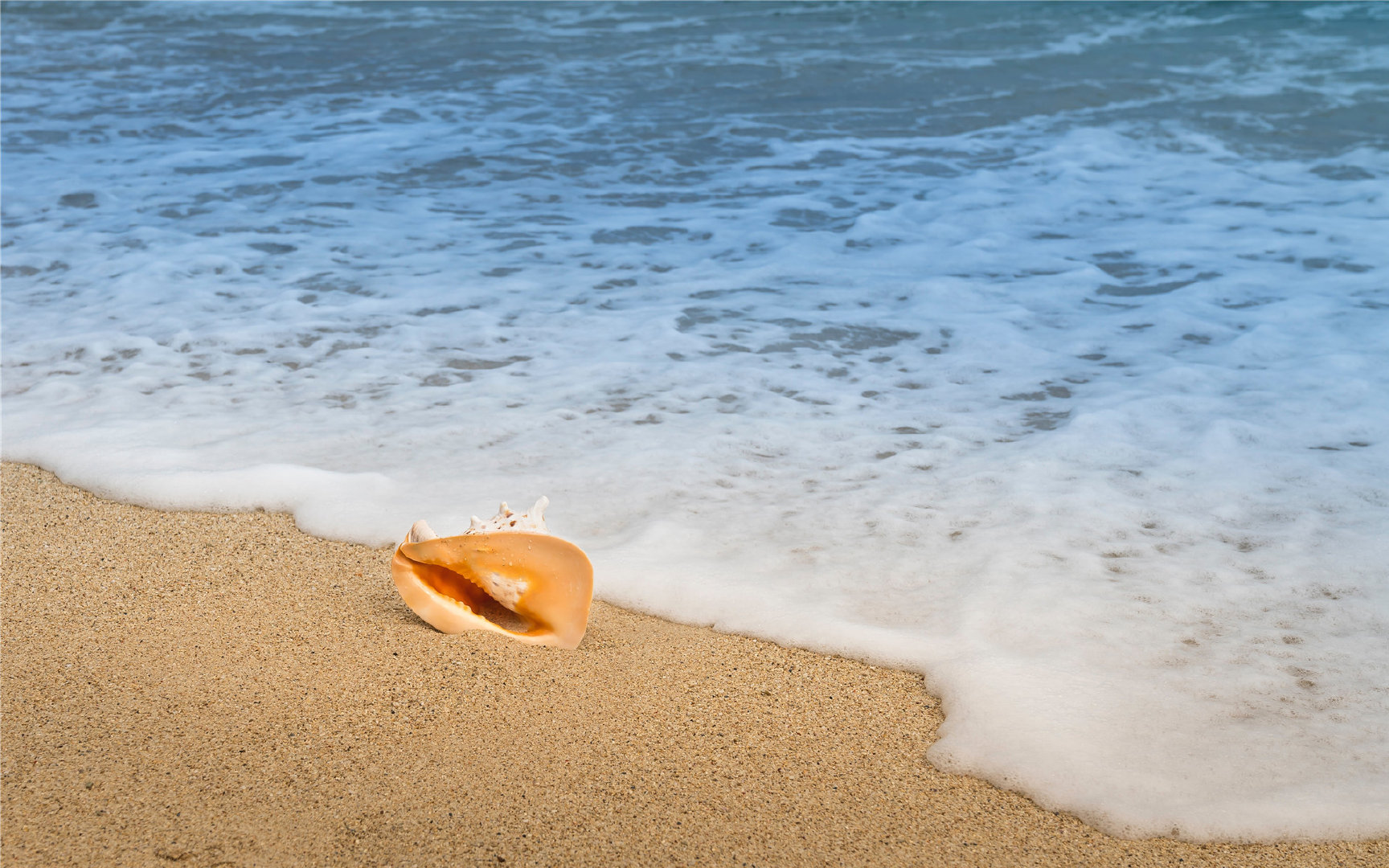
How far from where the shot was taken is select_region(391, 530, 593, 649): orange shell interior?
2.04 meters

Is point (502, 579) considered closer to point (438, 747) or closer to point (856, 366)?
point (438, 747)

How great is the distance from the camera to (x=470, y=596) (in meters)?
2.21

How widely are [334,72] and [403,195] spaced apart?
4.68 m

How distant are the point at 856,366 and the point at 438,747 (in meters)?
2.26

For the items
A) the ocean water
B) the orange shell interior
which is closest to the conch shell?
the orange shell interior

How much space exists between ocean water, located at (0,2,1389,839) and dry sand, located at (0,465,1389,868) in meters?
0.13

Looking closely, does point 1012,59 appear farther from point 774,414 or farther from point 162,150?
point 774,414

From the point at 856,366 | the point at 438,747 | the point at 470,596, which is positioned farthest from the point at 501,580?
the point at 856,366

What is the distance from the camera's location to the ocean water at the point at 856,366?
2180mm

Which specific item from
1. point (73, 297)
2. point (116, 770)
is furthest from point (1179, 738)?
point (73, 297)

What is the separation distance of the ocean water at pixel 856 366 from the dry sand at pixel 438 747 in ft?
0.43

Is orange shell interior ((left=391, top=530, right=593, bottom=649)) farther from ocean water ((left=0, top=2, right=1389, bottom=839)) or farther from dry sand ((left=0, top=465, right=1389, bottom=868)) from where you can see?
ocean water ((left=0, top=2, right=1389, bottom=839))

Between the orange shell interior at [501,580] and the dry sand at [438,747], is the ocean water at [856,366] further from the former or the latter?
the orange shell interior at [501,580]

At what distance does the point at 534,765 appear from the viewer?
1.83 meters
